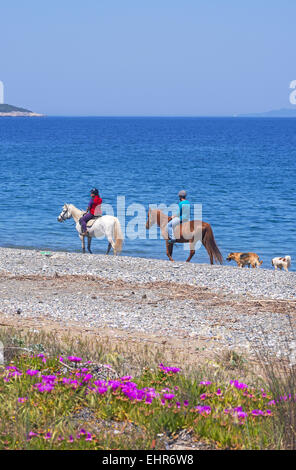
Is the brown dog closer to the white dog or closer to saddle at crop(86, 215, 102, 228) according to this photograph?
the white dog

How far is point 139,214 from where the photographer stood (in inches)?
1371

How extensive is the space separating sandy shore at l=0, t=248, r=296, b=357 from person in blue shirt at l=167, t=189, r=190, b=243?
7.26ft

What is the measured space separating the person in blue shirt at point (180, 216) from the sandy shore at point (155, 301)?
221 cm

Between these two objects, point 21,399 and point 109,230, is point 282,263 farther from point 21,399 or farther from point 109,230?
point 21,399

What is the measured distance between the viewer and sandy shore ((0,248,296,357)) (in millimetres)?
10219

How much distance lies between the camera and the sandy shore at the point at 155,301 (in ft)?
33.5

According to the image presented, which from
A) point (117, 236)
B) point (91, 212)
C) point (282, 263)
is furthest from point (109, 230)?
point (282, 263)

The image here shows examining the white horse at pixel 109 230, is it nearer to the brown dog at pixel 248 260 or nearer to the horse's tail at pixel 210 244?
the horse's tail at pixel 210 244

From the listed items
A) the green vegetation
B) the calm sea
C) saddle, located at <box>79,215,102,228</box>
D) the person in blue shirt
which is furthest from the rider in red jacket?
the green vegetation

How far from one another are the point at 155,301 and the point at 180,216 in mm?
8006

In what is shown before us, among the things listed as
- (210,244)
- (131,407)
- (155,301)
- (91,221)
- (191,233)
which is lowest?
(210,244)

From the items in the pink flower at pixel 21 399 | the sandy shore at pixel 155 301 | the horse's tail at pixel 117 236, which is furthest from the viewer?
the horse's tail at pixel 117 236

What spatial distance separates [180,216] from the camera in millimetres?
20703

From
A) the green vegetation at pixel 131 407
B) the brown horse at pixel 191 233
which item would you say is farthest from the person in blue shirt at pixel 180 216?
the green vegetation at pixel 131 407
